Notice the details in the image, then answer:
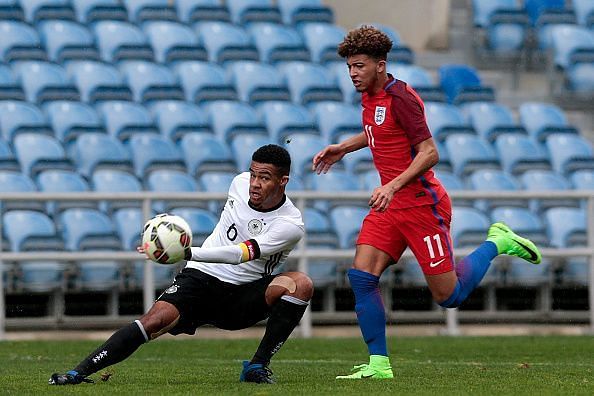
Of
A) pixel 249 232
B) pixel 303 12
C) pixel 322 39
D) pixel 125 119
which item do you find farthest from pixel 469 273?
pixel 303 12

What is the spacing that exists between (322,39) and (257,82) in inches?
65.2

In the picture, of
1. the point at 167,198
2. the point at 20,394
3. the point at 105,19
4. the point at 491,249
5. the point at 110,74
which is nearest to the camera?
the point at 20,394

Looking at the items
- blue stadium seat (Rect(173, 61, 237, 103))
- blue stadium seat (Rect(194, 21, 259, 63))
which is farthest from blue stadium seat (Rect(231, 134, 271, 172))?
blue stadium seat (Rect(194, 21, 259, 63))

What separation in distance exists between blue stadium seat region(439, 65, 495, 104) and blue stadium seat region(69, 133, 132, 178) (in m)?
4.79

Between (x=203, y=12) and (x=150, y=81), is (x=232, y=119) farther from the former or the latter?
(x=203, y=12)

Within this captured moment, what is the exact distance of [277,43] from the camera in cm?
1831

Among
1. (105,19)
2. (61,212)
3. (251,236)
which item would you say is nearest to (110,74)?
(105,19)

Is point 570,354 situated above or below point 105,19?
below

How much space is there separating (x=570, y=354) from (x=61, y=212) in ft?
17.1

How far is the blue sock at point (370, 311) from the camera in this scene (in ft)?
29.1

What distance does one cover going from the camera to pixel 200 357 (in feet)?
37.8

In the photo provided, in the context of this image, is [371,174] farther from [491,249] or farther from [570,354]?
[491,249]

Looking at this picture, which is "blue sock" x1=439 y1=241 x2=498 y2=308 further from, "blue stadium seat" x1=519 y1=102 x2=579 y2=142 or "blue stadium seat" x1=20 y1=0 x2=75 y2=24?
"blue stadium seat" x1=20 y1=0 x2=75 y2=24

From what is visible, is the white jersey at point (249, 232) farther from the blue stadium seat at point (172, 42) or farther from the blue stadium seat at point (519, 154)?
the blue stadium seat at point (172, 42)
